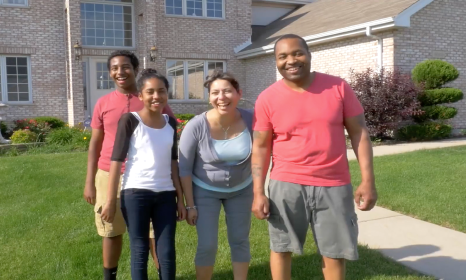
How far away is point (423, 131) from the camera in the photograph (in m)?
11.7

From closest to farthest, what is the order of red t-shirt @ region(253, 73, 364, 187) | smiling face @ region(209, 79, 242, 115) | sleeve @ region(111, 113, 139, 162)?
red t-shirt @ region(253, 73, 364, 187), sleeve @ region(111, 113, 139, 162), smiling face @ region(209, 79, 242, 115)

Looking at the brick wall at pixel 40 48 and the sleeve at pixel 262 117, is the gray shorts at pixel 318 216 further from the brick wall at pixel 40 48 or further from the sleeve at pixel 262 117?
the brick wall at pixel 40 48

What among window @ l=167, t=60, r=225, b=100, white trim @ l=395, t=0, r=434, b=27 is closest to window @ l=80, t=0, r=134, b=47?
window @ l=167, t=60, r=225, b=100

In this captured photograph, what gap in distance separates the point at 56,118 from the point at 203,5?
637cm

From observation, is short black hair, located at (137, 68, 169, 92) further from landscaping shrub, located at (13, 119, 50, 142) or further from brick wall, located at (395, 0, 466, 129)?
landscaping shrub, located at (13, 119, 50, 142)

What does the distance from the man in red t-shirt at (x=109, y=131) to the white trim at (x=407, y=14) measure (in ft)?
31.4

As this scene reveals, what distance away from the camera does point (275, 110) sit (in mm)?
2752

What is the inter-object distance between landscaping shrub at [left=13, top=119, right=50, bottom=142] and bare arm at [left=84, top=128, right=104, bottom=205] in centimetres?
1082

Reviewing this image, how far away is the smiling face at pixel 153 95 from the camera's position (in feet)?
9.84

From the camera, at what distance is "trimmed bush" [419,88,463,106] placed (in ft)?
38.4

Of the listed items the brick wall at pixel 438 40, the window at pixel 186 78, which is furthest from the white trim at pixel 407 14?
the window at pixel 186 78

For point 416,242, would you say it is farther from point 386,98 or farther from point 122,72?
point 386,98

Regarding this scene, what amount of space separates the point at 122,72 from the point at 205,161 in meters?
0.85

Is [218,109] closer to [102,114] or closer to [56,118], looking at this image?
[102,114]
